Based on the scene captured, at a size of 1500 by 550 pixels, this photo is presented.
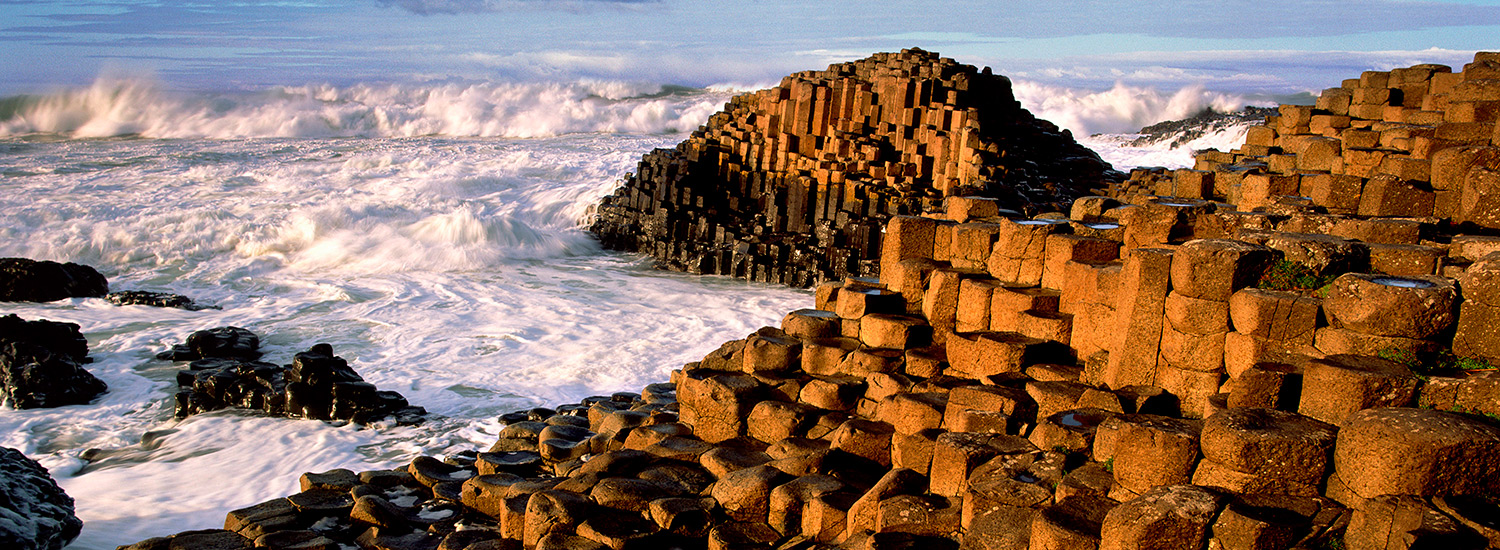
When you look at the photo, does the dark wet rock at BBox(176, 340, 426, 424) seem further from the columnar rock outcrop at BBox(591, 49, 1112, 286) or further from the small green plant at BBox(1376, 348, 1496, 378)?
the columnar rock outcrop at BBox(591, 49, 1112, 286)

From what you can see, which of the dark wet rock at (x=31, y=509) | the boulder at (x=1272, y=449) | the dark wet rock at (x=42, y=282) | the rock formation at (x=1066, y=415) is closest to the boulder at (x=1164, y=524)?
the rock formation at (x=1066, y=415)

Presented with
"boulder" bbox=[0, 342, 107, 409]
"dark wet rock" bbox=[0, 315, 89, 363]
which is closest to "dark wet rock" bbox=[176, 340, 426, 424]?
"boulder" bbox=[0, 342, 107, 409]

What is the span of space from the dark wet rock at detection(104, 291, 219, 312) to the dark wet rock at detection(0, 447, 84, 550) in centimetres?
1039

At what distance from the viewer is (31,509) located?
8086 millimetres

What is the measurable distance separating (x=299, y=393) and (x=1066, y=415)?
29.8ft

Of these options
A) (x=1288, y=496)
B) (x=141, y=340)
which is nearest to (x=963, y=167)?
(x=141, y=340)

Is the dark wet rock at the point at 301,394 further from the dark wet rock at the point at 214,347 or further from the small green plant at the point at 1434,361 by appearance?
the small green plant at the point at 1434,361

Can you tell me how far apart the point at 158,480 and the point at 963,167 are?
16.5m

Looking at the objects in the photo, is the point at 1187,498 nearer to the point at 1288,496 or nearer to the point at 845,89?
the point at 1288,496

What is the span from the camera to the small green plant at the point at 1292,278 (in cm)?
654

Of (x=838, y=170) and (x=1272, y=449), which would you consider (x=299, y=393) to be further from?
(x=838, y=170)

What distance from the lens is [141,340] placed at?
627 inches

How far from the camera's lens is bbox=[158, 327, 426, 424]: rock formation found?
11.9 meters

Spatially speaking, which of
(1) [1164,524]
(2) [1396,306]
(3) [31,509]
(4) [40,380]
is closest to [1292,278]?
(2) [1396,306]
